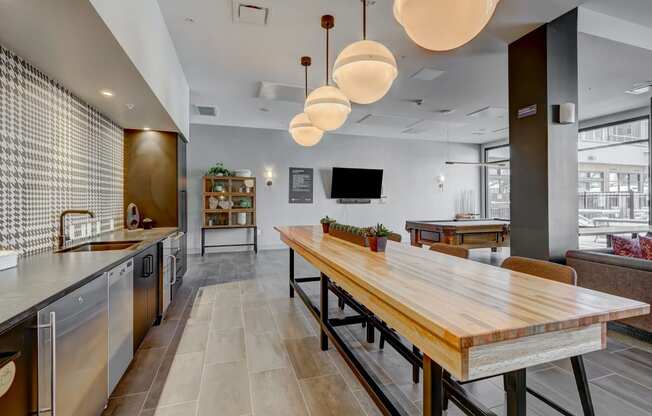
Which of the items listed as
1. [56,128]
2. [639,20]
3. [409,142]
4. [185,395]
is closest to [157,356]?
[185,395]

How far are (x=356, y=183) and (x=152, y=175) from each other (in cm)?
523

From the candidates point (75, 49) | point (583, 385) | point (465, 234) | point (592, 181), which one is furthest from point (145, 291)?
point (592, 181)

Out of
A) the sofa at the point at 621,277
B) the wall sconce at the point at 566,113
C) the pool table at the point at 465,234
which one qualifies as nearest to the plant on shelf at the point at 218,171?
the pool table at the point at 465,234

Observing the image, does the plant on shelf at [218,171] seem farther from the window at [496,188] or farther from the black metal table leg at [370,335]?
the window at [496,188]

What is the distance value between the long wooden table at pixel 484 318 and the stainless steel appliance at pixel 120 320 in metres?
1.45

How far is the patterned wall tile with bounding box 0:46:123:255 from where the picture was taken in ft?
6.44

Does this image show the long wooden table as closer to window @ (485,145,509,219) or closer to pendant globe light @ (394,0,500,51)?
pendant globe light @ (394,0,500,51)

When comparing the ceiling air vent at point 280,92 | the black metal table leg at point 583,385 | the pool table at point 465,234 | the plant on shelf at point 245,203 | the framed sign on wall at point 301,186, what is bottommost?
the black metal table leg at point 583,385

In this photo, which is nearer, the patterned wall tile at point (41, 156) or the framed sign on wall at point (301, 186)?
the patterned wall tile at point (41, 156)

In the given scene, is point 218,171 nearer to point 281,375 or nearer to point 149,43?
point 149,43

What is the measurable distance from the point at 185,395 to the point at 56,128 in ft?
7.58

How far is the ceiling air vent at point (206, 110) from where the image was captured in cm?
581

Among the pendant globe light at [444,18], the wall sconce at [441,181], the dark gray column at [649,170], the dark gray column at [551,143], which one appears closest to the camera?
the pendant globe light at [444,18]

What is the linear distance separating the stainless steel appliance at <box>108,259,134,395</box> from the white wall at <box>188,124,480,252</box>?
5.21 m
